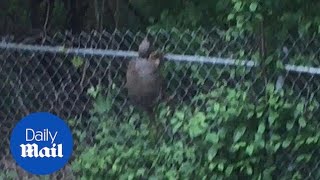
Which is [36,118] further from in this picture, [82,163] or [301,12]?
[301,12]

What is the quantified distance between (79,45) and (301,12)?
1.34 meters

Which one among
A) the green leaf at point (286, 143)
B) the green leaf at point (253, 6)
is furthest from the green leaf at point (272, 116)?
the green leaf at point (253, 6)

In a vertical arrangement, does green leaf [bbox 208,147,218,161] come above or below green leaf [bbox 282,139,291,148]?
below

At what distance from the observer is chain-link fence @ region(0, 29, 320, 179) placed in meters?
4.39

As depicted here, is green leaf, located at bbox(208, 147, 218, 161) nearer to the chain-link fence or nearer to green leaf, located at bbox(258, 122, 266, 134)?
the chain-link fence

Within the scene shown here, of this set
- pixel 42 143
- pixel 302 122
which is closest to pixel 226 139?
pixel 302 122

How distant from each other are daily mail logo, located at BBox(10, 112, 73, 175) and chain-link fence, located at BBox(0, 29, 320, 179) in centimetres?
12

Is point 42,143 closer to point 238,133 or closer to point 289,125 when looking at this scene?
point 238,133

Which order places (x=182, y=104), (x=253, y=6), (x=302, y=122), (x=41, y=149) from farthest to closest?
(x=41, y=149) < (x=182, y=104) < (x=253, y=6) < (x=302, y=122)

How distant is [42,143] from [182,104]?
85cm

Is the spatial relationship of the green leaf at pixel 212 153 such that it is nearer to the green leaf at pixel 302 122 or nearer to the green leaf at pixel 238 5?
the green leaf at pixel 302 122

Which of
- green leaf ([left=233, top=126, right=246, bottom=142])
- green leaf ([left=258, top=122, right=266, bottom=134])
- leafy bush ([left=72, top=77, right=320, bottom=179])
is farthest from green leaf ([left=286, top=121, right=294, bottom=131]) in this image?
green leaf ([left=233, top=126, right=246, bottom=142])

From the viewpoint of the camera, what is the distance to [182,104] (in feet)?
15.5

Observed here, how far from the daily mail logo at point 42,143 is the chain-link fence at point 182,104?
0.39 ft
